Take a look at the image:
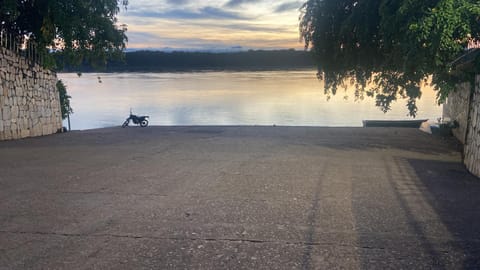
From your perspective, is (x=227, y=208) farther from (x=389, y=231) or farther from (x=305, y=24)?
(x=305, y=24)

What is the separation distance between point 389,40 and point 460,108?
4.31m

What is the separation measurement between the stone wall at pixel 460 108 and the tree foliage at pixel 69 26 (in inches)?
582

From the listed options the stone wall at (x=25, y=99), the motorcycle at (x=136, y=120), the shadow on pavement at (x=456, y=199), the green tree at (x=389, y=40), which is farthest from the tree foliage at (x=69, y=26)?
the shadow on pavement at (x=456, y=199)

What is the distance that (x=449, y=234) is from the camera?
17.6 feet

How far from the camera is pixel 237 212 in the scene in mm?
6215

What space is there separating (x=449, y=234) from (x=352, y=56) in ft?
42.0

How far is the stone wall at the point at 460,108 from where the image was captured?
14.6m

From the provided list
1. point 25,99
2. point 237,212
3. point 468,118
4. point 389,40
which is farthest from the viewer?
point 25,99

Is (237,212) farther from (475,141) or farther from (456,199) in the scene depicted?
(475,141)

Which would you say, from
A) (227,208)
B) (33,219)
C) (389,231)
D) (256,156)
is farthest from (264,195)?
(256,156)

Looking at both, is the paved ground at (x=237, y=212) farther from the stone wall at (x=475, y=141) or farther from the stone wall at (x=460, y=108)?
the stone wall at (x=460, y=108)

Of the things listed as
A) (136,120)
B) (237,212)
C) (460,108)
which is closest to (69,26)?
(136,120)

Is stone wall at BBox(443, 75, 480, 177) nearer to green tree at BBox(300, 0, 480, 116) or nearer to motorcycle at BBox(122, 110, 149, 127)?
green tree at BBox(300, 0, 480, 116)

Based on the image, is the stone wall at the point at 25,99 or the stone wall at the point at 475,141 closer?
the stone wall at the point at 475,141
